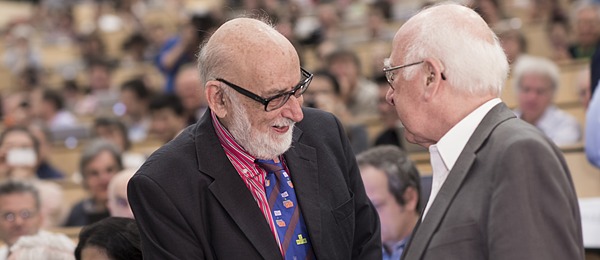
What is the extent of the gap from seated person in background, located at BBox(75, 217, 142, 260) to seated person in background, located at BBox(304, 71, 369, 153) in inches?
87.1

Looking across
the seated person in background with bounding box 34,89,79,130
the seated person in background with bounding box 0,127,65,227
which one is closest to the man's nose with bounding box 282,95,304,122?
the seated person in background with bounding box 0,127,65,227

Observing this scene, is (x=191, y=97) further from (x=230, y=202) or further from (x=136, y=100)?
(x=230, y=202)

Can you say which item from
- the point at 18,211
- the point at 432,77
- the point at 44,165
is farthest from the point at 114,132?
the point at 432,77

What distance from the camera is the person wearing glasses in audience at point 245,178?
2.38m

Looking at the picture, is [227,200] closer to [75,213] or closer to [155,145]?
[75,213]

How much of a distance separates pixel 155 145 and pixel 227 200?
14.3 feet

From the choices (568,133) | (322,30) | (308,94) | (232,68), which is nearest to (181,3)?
(322,30)

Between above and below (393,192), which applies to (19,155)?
below

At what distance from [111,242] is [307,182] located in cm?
75

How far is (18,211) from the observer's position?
4.34m

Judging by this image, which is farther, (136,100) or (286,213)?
(136,100)

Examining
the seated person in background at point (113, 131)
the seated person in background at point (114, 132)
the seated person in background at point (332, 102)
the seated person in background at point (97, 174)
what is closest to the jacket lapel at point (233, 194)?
the seated person in background at point (332, 102)

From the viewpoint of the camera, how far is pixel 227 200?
8.01 ft

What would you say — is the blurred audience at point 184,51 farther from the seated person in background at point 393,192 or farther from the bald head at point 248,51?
the bald head at point 248,51
